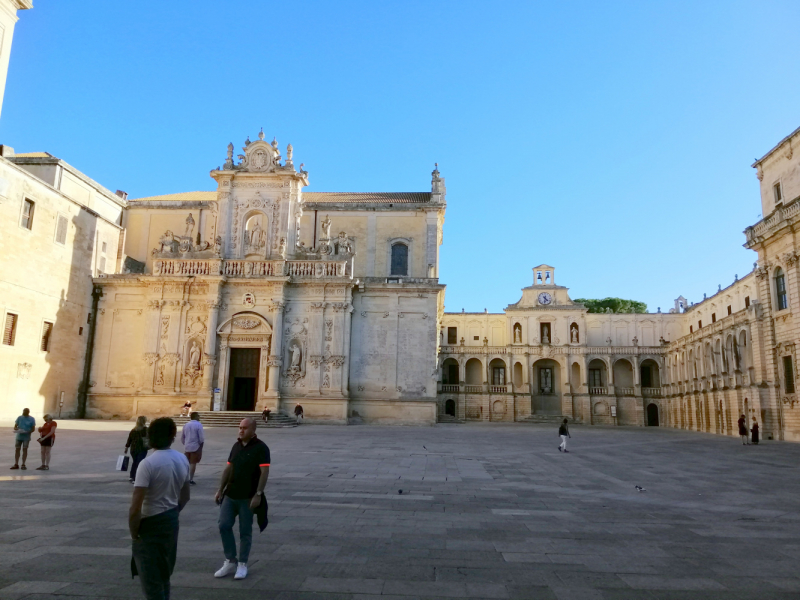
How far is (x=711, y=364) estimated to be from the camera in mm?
42469

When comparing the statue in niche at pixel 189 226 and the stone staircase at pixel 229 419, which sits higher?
the statue in niche at pixel 189 226

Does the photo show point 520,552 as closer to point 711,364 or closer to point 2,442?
point 2,442

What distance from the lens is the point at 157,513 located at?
15.5 ft

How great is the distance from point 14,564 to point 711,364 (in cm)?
4507

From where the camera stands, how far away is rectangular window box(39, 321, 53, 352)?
33750mm

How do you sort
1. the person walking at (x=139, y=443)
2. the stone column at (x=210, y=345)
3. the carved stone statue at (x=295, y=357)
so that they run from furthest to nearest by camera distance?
the carved stone statue at (x=295, y=357), the stone column at (x=210, y=345), the person walking at (x=139, y=443)

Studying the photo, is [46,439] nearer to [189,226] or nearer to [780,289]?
[189,226]

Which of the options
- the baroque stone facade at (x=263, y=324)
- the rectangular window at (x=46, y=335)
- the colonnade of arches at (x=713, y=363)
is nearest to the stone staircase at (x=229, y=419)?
the baroque stone facade at (x=263, y=324)

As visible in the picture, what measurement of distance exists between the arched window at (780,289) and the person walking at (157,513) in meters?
34.3

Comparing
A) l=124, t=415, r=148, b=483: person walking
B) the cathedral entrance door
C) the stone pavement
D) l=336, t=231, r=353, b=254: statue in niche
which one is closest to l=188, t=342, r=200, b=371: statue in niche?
the cathedral entrance door

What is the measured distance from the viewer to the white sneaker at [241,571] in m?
6.03

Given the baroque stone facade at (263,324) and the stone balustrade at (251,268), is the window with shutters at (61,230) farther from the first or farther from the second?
the stone balustrade at (251,268)

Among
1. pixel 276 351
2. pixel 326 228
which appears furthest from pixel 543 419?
pixel 276 351

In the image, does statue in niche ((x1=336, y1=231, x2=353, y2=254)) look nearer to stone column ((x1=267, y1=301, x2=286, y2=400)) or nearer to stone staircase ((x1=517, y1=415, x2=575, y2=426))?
stone column ((x1=267, y1=301, x2=286, y2=400))
